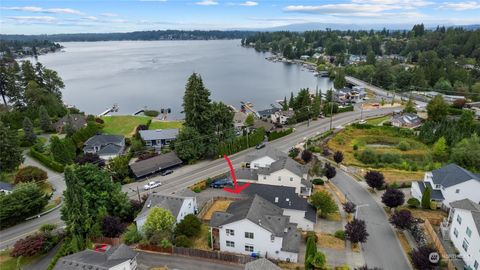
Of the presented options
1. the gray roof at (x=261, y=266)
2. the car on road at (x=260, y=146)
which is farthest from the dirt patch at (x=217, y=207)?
the car on road at (x=260, y=146)

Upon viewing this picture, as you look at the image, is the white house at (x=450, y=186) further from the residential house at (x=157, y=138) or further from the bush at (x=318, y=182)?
the residential house at (x=157, y=138)

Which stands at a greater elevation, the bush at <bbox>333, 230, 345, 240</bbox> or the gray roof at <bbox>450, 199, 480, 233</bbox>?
the gray roof at <bbox>450, 199, 480, 233</bbox>

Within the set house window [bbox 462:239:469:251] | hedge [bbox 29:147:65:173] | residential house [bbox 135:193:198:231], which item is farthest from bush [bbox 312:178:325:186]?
hedge [bbox 29:147:65:173]

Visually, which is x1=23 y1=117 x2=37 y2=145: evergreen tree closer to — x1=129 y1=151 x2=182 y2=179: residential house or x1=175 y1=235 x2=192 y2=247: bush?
x1=129 y1=151 x2=182 y2=179: residential house

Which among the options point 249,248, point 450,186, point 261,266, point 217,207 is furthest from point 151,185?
point 450,186

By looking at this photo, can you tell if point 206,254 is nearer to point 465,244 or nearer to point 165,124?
point 465,244
